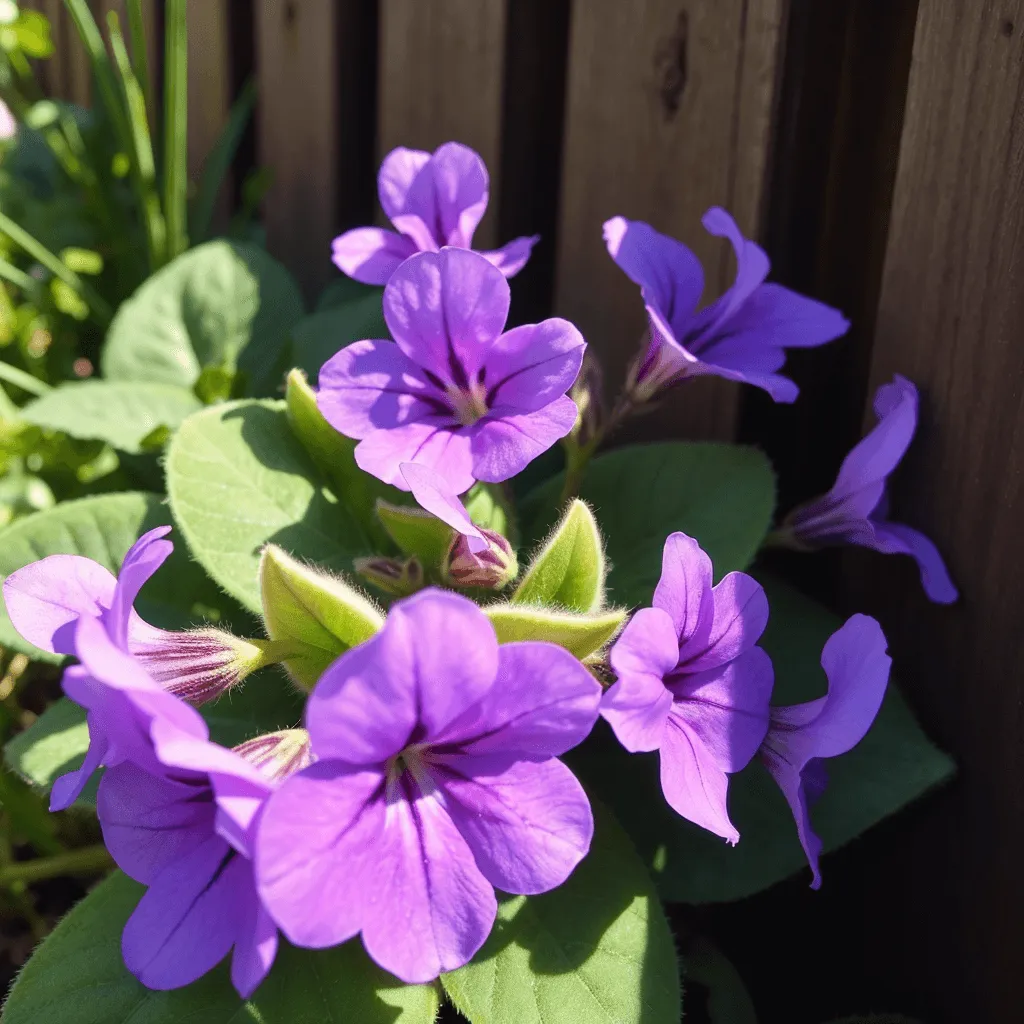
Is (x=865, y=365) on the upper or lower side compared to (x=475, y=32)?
lower

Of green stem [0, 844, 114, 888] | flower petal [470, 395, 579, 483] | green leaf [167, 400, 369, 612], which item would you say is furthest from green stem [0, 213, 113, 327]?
flower petal [470, 395, 579, 483]

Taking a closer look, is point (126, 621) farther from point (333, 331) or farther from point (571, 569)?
point (333, 331)

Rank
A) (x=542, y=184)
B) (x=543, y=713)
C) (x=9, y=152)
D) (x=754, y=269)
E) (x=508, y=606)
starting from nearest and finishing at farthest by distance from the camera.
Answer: (x=543, y=713)
(x=508, y=606)
(x=754, y=269)
(x=542, y=184)
(x=9, y=152)

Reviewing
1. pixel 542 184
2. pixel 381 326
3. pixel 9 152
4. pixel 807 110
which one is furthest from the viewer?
pixel 9 152

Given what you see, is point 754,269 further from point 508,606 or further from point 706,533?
point 508,606

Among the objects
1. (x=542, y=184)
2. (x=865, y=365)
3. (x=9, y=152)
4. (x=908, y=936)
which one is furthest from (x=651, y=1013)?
(x=9, y=152)

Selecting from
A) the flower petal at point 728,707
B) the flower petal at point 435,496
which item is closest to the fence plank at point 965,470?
the flower petal at point 728,707

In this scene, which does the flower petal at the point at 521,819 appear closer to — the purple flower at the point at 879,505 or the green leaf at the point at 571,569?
the green leaf at the point at 571,569
